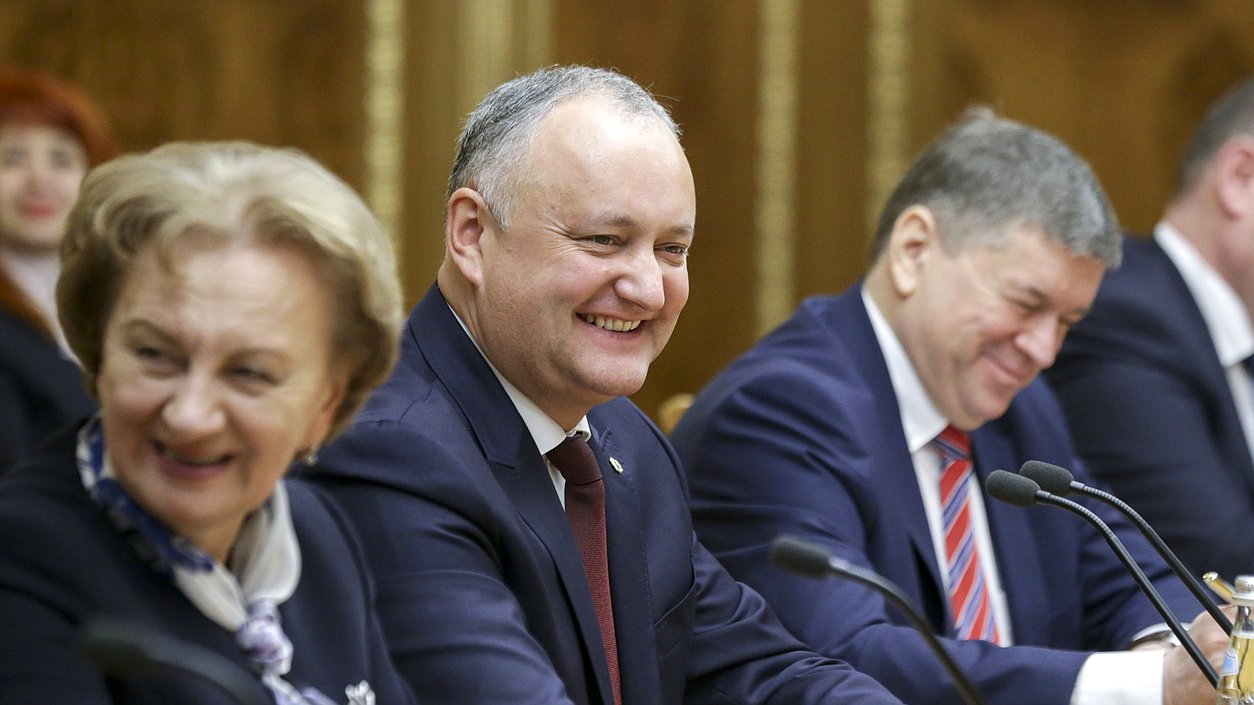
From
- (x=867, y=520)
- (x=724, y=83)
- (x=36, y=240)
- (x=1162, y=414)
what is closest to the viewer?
(x=867, y=520)

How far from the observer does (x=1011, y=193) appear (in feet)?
8.61

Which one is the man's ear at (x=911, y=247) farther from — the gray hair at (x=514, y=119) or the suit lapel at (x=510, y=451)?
the suit lapel at (x=510, y=451)

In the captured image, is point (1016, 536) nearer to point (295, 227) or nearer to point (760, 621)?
point (760, 621)

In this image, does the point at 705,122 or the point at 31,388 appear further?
the point at 705,122

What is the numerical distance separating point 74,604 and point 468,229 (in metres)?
0.82

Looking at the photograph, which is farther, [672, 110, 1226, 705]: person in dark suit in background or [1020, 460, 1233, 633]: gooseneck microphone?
[672, 110, 1226, 705]: person in dark suit in background

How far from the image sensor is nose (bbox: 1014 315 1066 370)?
2637mm

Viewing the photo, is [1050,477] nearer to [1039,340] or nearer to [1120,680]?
[1120,680]

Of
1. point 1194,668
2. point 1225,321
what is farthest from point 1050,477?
point 1225,321

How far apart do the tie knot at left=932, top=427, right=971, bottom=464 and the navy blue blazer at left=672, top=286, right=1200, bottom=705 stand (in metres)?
0.02

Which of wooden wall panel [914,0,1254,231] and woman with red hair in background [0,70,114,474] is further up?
wooden wall panel [914,0,1254,231]

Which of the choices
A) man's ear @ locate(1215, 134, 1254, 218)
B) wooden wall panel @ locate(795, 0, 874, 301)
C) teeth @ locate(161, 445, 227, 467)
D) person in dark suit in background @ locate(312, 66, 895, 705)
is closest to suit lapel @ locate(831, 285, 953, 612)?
person in dark suit in background @ locate(312, 66, 895, 705)

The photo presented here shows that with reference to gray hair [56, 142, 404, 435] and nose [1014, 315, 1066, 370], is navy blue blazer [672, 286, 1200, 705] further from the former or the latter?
gray hair [56, 142, 404, 435]

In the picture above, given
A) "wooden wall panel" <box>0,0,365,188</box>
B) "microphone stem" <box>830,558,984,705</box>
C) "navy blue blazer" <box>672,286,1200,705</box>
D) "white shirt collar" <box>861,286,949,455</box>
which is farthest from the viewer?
"wooden wall panel" <box>0,0,365,188</box>
